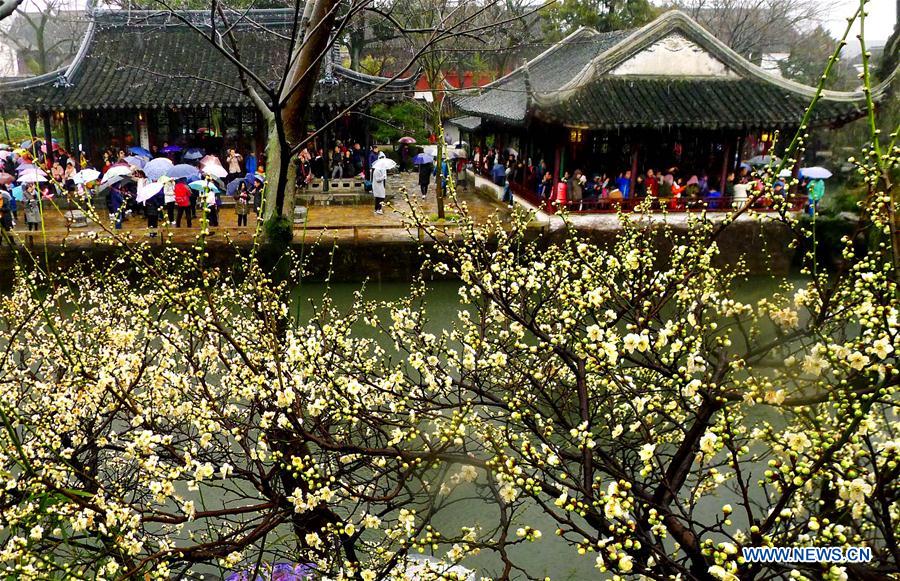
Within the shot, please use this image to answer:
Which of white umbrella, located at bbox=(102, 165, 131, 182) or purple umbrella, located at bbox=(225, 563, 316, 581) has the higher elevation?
white umbrella, located at bbox=(102, 165, 131, 182)

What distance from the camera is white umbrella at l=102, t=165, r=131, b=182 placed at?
50.2 feet

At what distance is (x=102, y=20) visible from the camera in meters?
20.4

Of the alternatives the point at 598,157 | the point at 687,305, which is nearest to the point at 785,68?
the point at 598,157

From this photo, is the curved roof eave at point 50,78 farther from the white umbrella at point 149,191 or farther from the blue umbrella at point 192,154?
the white umbrella at point 149,191

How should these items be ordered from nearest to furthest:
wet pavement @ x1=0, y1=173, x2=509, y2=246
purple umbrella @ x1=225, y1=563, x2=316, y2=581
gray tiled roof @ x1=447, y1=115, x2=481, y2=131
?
1. purple umbrella @ x1=225, y1=563, x2=316, y2=581
2. wet pavement @ x1=0, y1=173, x2=509, y2=246
3. gray tiled roof @ x1=447, y1=115, x2=481, y2=131

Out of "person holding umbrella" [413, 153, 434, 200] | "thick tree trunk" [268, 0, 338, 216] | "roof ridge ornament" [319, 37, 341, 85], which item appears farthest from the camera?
"person holding umbrella" [413, 153, 434, 200]

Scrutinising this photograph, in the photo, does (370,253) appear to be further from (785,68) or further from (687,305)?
(785,68)

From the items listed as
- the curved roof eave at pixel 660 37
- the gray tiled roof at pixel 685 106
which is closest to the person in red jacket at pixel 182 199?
the gray tiled roof at pixel 685 106

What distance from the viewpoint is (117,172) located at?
50.7 feet

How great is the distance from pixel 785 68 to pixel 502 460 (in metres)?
36.0

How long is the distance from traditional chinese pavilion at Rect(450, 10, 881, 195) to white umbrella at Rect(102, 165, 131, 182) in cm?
894

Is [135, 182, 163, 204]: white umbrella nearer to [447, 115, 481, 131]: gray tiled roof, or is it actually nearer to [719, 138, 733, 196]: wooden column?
[719, 138, 733, 196]: wooden column

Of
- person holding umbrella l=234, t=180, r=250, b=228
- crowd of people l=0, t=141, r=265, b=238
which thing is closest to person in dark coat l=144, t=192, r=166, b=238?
crowd of people l=0, t=141, r=265, b=238

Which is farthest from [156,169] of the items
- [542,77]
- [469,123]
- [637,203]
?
[469,123]
